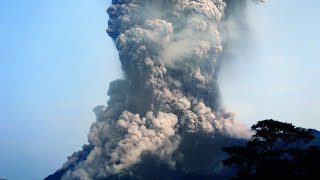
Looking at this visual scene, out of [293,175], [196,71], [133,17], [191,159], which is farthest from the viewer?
[191,159]

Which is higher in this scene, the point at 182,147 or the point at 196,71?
the point at 196,71

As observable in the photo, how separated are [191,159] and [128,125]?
2305 cm

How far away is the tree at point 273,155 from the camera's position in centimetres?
5453

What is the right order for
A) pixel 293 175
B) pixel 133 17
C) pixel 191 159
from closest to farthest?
pixel 293 175 → pixel 133 17 → pixel 191 159

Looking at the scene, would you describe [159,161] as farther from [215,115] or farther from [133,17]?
[133,17]

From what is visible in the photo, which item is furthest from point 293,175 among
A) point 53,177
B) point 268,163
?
point 53,177

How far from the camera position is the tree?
54.5 metres

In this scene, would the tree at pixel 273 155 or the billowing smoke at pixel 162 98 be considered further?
the billowing smoke at pixel 162 98

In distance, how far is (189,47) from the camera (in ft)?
428

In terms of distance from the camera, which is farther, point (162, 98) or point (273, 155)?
point (162, 98)

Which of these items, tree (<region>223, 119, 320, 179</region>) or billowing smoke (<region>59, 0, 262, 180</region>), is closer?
tree (<region>223, 119, 320, 179</region>)

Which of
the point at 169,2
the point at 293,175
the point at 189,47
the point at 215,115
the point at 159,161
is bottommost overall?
the point at 293,175

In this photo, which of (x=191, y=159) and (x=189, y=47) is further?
(x=191, y=159)

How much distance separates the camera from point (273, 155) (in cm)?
5678
